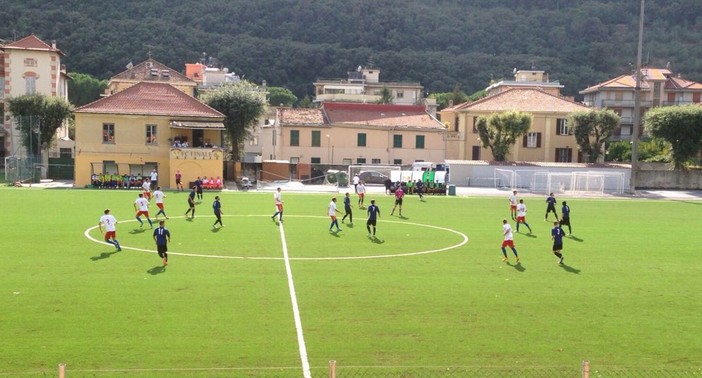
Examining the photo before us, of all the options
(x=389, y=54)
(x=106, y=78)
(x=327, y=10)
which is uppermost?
(x=327, y=10)

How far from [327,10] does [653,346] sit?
13611cm

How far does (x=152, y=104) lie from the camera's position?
2427 inches

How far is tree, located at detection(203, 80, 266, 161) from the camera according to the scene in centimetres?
6638

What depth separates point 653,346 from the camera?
52.1 feet

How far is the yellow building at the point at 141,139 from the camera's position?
57.8 metres

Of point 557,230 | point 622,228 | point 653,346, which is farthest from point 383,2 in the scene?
point 653,346

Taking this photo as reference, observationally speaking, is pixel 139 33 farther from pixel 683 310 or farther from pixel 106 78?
pixel 683 310

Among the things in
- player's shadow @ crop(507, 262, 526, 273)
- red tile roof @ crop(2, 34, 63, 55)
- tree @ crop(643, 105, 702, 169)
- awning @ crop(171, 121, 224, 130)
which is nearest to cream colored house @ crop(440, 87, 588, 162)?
tree @ crop(643, 105, 702, 169)

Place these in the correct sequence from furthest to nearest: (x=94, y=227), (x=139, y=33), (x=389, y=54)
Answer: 1. (x=389, y=54)
2. (x=139, y=33)
3. (x=94, y=227)

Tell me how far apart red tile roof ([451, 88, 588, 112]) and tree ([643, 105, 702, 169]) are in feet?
38.0

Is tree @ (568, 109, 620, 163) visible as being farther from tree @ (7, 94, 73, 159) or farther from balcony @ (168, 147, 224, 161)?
tree @ (7, 94, 73, 159)

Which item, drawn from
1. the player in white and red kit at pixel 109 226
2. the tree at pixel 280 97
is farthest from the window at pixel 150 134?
the tree at pixel 280 97

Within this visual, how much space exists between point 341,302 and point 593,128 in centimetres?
5857

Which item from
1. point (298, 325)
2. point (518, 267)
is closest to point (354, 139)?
point (518, 267)
